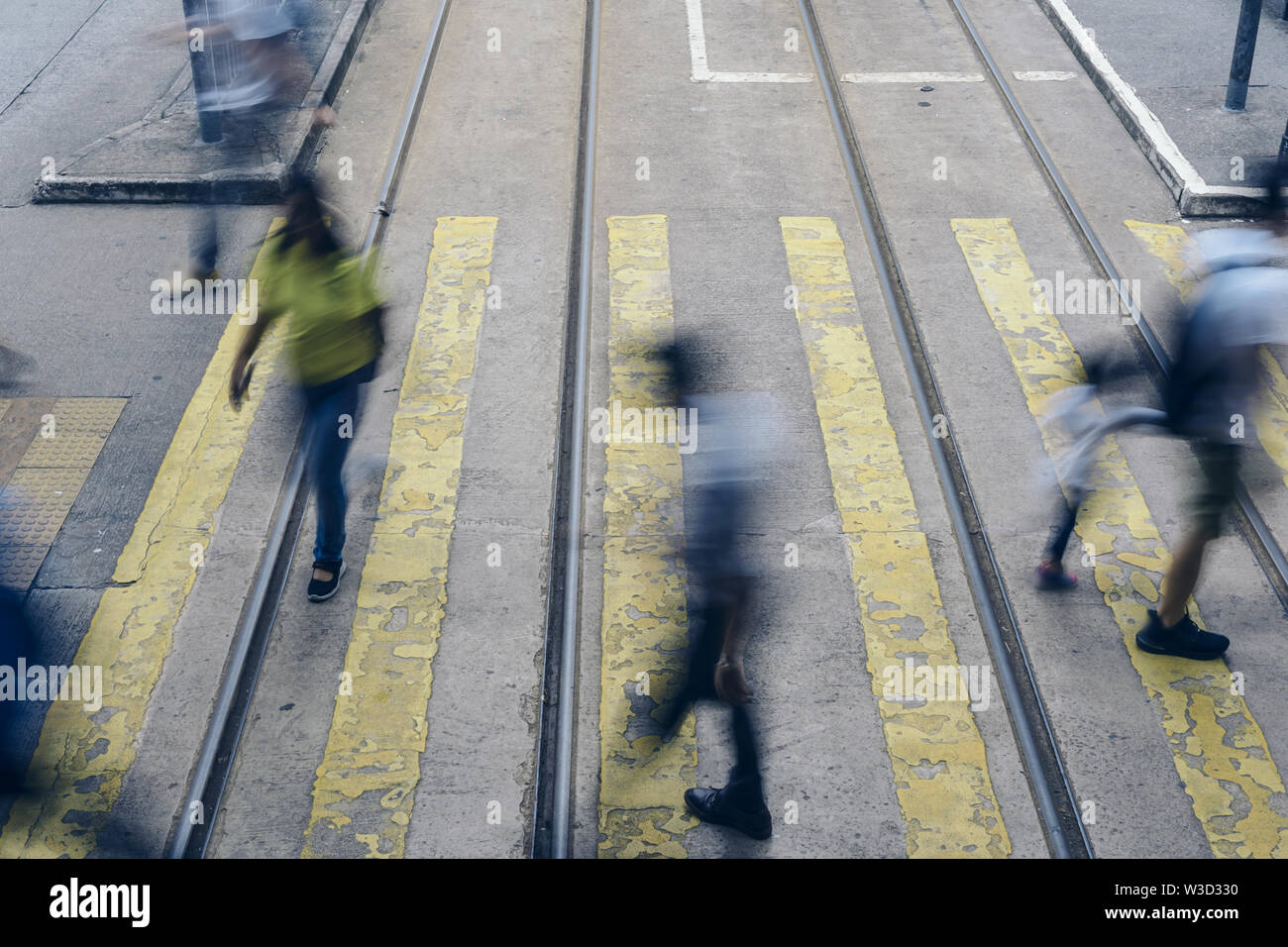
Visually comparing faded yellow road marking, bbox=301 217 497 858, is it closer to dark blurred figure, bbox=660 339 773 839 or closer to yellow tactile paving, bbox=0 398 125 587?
dark blurred figure, bbox=660 339 773 839

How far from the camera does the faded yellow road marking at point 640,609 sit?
5016mm

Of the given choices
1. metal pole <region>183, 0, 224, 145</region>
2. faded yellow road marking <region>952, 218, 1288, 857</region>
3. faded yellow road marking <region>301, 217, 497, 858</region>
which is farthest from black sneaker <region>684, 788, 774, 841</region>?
metal pole <region>183, 0, 224, 145</region>

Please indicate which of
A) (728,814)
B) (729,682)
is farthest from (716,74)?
(728,814)

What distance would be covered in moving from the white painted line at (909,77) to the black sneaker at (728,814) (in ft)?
25.1

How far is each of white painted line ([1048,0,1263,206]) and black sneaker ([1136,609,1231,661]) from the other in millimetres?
4654

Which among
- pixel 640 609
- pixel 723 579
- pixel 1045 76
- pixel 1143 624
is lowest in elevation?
pixel 1143 624

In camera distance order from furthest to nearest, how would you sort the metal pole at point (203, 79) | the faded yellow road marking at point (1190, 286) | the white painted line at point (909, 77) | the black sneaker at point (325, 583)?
1. the white painted line at point (909, 77)
2. the metal pole at point (203, 79)
3. the faded yellow road marking at point (1190, 286)
4. the black sneaker at point (325, 583)

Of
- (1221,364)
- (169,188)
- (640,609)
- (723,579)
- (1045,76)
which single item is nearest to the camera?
(723,579)

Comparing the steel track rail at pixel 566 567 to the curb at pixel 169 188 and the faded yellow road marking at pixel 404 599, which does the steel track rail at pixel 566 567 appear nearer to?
the faded yellow road marking at pixel 404 599

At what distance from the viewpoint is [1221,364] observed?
513cm

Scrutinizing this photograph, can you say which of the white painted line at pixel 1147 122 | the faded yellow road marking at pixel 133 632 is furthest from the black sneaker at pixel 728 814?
the white painted line at pixel 1147 122

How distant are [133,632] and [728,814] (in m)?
2.89

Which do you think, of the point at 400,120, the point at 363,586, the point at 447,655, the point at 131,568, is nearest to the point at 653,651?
the point at 447,655

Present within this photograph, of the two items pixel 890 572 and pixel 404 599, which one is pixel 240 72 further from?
pixel 890 572
